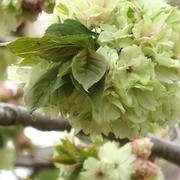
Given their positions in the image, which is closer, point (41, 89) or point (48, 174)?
point (41, 89)

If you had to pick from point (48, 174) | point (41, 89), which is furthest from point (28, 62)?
point (48, 174)

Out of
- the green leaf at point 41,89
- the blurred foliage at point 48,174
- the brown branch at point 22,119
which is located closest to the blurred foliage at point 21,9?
the brown branch at point 22,119

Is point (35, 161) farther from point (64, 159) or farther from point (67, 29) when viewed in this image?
point (67, 29)

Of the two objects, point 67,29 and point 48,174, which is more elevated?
point 67,29

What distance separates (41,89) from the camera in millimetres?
1055

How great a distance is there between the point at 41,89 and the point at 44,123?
655 millimetres

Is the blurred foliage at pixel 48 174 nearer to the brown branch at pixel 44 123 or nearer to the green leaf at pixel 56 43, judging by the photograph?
the brown branch at pixel 44 123

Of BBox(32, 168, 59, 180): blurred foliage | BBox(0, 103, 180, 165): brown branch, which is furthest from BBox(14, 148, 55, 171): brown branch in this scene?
BBox(0, 103, 180, 165): brown branch

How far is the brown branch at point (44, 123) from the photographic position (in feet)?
5.19

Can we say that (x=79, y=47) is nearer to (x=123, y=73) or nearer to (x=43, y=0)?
(x=123, y=73)

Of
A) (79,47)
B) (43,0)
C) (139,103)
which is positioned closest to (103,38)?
(79,47)

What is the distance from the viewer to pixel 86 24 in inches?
43.4

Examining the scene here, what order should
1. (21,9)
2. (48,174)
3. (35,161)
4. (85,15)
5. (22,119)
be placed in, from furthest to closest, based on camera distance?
(48,174), (35,161), (22,119), (21,9), (85,15)

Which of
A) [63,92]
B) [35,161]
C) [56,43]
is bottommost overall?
[35,161]
